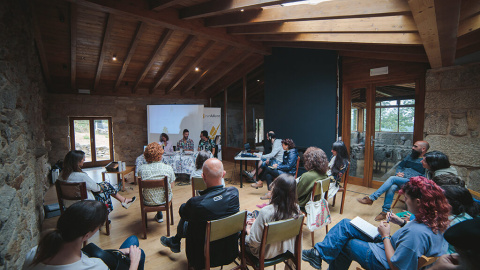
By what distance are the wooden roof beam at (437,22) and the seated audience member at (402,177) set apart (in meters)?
1.43

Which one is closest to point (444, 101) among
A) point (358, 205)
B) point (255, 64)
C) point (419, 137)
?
point (419, 137)

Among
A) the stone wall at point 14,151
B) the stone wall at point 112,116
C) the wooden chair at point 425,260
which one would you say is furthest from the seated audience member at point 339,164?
the stone wall at point 112,116

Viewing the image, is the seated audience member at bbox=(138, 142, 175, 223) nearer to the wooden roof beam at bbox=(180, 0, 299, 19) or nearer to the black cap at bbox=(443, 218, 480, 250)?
the wooden roof beam at bbox=(180, 0, 299, 19)

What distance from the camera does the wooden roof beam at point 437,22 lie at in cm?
158

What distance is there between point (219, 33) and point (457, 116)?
13.9 ft

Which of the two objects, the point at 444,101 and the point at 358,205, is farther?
the point at 358,205

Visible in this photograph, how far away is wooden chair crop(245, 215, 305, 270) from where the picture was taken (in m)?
1.61

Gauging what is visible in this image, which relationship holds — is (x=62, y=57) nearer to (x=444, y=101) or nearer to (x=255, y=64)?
(x=255, y=64)

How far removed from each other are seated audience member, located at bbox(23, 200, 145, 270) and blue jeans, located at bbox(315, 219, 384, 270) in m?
1.64

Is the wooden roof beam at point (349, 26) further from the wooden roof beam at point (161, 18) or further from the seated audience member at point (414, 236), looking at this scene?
the seated audience member at point (414, 236)

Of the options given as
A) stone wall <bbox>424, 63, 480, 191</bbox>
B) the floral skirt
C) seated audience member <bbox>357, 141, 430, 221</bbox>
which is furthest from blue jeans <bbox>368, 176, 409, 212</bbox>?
the floral skirt

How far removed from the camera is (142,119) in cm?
741

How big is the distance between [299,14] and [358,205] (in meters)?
3.17

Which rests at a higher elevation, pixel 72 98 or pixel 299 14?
pixel 299 14
